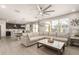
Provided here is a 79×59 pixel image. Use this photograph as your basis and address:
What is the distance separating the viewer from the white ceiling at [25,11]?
1608mm

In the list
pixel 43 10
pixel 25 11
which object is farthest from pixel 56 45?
pixel 25 11

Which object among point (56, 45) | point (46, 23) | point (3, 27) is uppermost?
point (46, 23)

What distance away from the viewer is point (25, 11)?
171 cm

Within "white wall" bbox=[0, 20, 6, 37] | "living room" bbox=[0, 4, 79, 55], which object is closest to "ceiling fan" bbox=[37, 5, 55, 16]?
"living room" bbox=[0, 4, 79, 55]

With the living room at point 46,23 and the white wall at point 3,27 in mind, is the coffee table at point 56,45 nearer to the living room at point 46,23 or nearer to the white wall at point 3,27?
the living room at point 46,23

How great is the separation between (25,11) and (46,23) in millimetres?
717

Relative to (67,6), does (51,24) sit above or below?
below

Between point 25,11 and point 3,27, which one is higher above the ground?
point 25,11

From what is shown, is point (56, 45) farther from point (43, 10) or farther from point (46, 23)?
point (43, 10)
